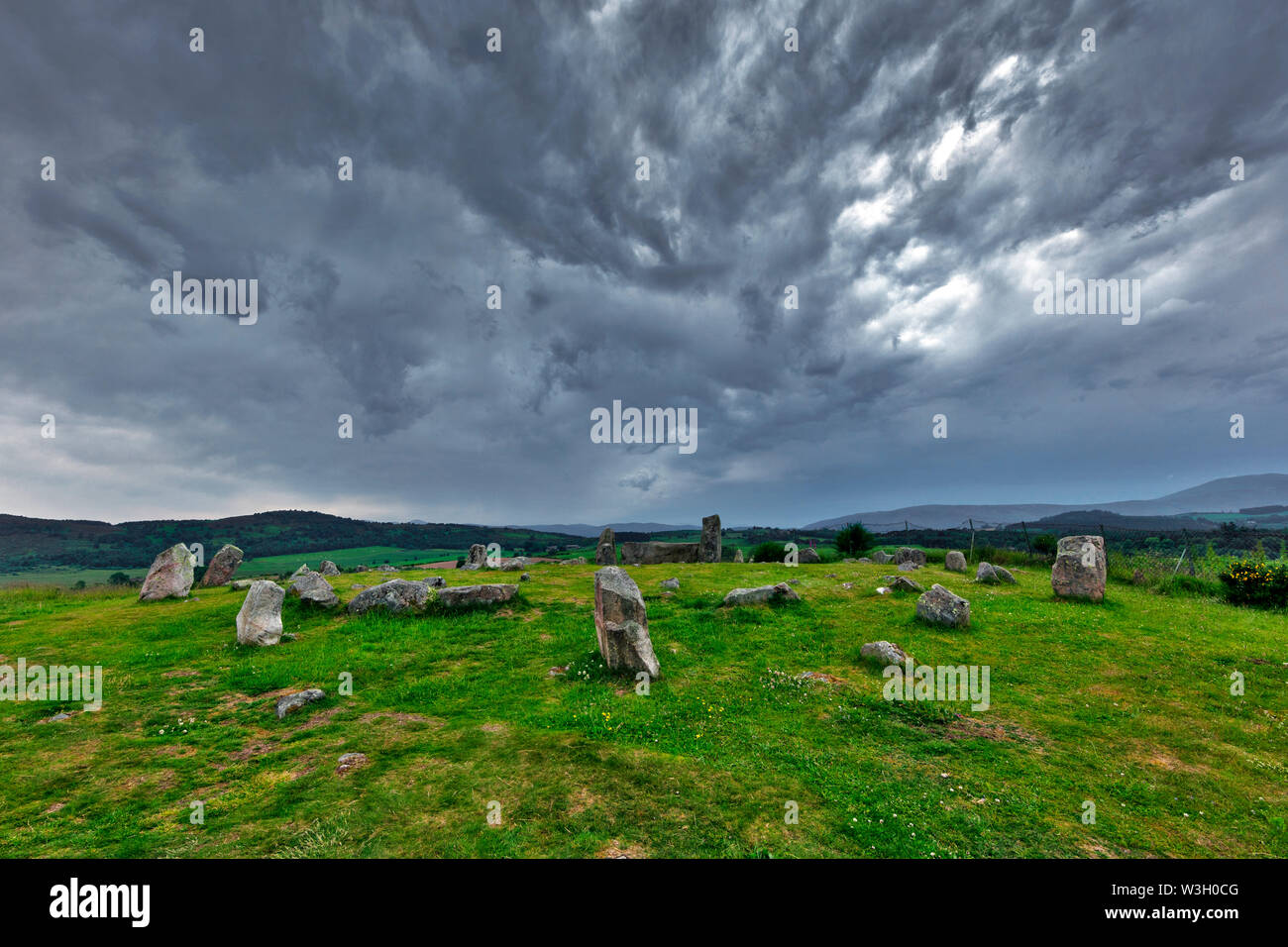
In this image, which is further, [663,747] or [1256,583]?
[1256,583]

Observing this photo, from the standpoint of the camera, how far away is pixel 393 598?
16.4 metres

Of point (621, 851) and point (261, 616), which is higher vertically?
point (261, 616)

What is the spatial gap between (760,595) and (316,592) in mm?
16148

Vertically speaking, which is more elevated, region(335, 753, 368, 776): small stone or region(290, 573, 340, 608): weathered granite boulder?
region(290, 573, 340, 608): weathered granite boulder

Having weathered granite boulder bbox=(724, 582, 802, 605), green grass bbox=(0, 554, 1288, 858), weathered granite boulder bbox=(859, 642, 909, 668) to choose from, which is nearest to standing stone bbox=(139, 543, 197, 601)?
green grass bbox=(0, 554, 1288, 858)

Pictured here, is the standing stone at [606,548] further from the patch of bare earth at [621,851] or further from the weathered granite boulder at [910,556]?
the patch of bare earth at [621,851]

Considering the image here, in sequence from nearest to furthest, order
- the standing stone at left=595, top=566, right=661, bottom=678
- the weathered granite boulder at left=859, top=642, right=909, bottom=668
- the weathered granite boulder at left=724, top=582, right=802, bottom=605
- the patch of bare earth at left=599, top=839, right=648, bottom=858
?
1. the patch of bare earth at left=599, top=839, right=648, bottom=858
2. the standing stone at left=595, top=566, right=661, bottom=678
3. the weathered granite boulder at left=859, top=642, right=909, bottom=668
4. the weathered granite boulder at left=724, top=582, right=802, bottom=605

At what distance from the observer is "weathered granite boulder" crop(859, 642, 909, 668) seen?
1083 centimetres

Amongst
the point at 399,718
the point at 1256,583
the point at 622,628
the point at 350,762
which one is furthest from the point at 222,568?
the point at 1256,583

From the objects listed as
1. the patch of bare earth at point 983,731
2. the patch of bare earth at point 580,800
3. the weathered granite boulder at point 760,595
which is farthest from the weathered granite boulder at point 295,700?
the weathered granite boulder at point 760,595

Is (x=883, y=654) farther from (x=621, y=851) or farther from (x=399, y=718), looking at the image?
(x=399, y=718)

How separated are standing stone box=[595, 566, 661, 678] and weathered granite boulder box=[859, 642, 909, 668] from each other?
205 inches

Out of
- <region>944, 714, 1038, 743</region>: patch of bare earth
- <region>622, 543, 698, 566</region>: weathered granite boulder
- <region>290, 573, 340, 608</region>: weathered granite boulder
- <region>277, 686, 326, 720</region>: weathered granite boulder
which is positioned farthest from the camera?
<region>622, 543, 698, 566</region>: weathered granite boulder

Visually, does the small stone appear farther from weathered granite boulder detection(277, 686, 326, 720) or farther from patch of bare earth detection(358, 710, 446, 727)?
weathered granite boulder detection(277, 686, 326, 720)
